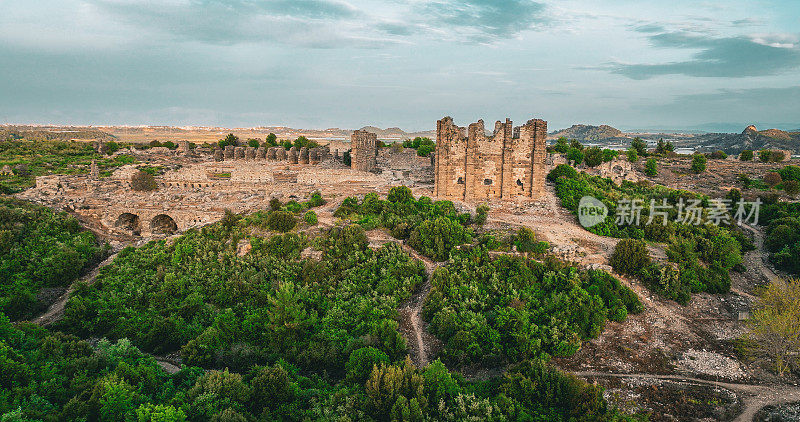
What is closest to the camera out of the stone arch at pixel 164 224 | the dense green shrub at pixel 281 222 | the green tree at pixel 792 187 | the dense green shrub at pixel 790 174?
the dense green shrub at pixel 281 222

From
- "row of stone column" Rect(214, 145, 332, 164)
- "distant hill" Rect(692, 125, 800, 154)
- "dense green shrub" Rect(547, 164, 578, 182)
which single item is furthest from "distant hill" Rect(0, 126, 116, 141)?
"distant hill" Rect(692, 125, 800, 154)

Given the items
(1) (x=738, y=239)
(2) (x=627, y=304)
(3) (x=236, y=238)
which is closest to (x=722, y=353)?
(2) (x=627, y=304)

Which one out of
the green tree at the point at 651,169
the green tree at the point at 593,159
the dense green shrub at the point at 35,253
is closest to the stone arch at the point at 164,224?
the dense green shrub at the point at 35,253

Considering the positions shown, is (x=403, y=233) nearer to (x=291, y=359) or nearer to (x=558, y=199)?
(x=291, y=359)

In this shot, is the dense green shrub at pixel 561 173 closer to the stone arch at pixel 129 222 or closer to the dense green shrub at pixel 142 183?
the stone arch at pixel 129 222

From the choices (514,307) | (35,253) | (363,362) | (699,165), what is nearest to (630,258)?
Answer: (514,307)

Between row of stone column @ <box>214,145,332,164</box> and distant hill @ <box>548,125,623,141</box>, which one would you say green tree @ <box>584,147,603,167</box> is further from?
distant hill @ <box>548,125,623,141</box>

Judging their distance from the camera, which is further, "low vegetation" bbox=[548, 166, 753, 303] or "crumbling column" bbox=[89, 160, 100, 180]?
"crumbling column" bbox=[89, 160, 100, 180]
